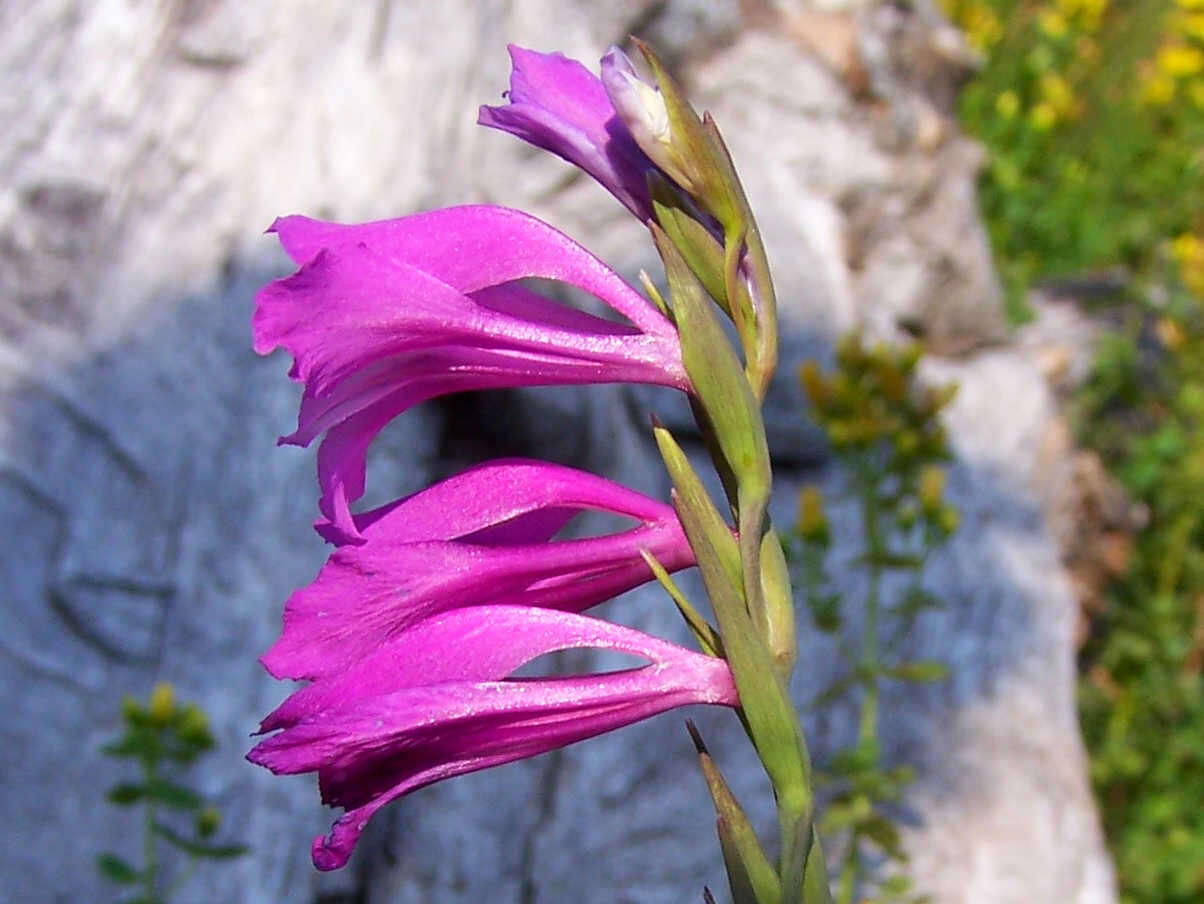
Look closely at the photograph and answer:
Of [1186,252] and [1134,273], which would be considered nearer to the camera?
[1186,252]

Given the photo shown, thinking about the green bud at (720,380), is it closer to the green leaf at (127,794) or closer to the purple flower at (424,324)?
the purple flower at (424,324)

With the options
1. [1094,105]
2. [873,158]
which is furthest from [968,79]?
[1094,105]

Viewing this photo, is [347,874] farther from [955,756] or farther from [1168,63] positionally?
[1168,63]

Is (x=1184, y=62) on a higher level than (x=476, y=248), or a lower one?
higher

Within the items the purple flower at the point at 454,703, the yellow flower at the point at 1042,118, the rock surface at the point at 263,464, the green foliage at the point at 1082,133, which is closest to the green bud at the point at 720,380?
the purple flower at the point at 454,703

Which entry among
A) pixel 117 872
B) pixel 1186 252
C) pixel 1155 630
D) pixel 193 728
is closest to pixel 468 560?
pixel 193 728

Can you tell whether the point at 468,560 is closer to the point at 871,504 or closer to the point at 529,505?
the point at 529,505
